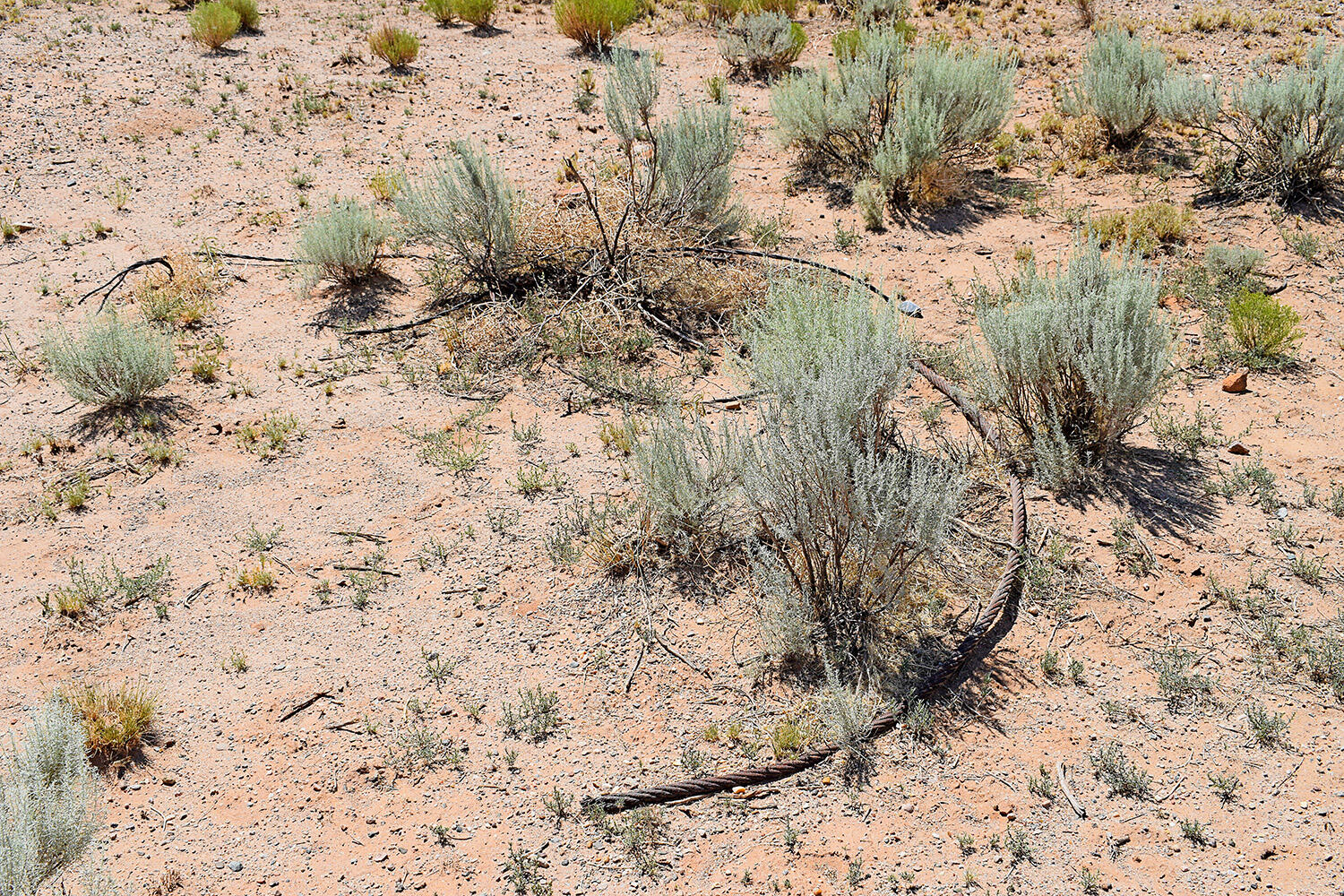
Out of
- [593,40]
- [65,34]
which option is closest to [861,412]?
[593,40]

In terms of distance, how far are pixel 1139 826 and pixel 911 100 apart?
5890mm

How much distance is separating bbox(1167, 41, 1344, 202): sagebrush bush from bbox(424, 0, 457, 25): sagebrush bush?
8.11 metres

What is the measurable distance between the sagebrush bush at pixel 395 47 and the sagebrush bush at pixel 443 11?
1383mm

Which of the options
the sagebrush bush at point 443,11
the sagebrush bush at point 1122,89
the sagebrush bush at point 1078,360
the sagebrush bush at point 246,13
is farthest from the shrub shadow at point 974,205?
the sagebrush bush at point 246,13

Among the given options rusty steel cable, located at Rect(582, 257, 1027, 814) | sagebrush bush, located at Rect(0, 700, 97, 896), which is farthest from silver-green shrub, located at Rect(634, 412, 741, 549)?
sagebrush bush, located at Rect(0, 700, 97, 896)

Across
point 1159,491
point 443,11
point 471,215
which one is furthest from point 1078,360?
point 443,11

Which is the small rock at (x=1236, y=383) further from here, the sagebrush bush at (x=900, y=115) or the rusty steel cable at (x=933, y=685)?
the sagebrush bush at (x=900, y=115)

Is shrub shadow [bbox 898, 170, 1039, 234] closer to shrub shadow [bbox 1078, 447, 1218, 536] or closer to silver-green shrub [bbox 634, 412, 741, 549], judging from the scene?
shrub shadow [bbox 1078, 447, 1218, 536]

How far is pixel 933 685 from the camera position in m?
3.50

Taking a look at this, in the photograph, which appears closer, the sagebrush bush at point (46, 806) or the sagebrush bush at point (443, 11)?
the sagebrush bush at point (46, 806)

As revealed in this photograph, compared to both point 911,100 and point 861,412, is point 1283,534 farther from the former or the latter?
point 911,100

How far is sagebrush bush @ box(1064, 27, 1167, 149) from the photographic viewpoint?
763 cm

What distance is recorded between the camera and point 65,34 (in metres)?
10.5

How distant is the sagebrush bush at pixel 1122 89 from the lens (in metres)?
7.63
